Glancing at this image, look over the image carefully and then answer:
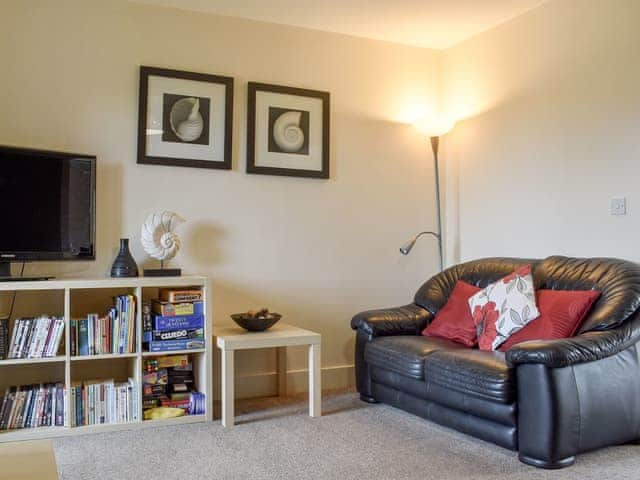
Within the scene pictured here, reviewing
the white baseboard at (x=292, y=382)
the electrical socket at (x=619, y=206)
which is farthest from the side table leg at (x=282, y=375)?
the electrical socket at (x=619, y=206)

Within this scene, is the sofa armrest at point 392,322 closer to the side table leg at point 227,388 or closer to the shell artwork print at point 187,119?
the side table leg at point 227,388

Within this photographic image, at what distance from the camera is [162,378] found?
3527mm

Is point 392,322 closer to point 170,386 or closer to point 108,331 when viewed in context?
point 170,386

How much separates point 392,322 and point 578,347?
130cm

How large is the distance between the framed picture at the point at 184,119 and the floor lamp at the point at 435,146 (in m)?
1.39

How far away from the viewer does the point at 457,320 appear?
367cm

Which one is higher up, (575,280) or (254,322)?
(575,280)

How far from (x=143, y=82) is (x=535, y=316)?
2.63 metres

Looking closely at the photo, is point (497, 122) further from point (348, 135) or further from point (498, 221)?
point (348, 135)

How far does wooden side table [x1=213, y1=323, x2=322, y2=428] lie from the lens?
3.39 metres

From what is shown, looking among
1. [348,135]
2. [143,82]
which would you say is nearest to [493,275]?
[348,135]

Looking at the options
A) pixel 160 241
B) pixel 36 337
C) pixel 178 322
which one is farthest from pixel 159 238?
pixel 36 337

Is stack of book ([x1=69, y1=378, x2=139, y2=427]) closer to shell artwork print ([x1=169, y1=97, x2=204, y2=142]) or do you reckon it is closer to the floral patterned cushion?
shell artwork print ([x1=169, y1=97, x2=204, y2=142])

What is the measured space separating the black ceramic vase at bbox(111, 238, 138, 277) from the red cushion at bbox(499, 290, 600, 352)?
206 centimetres
